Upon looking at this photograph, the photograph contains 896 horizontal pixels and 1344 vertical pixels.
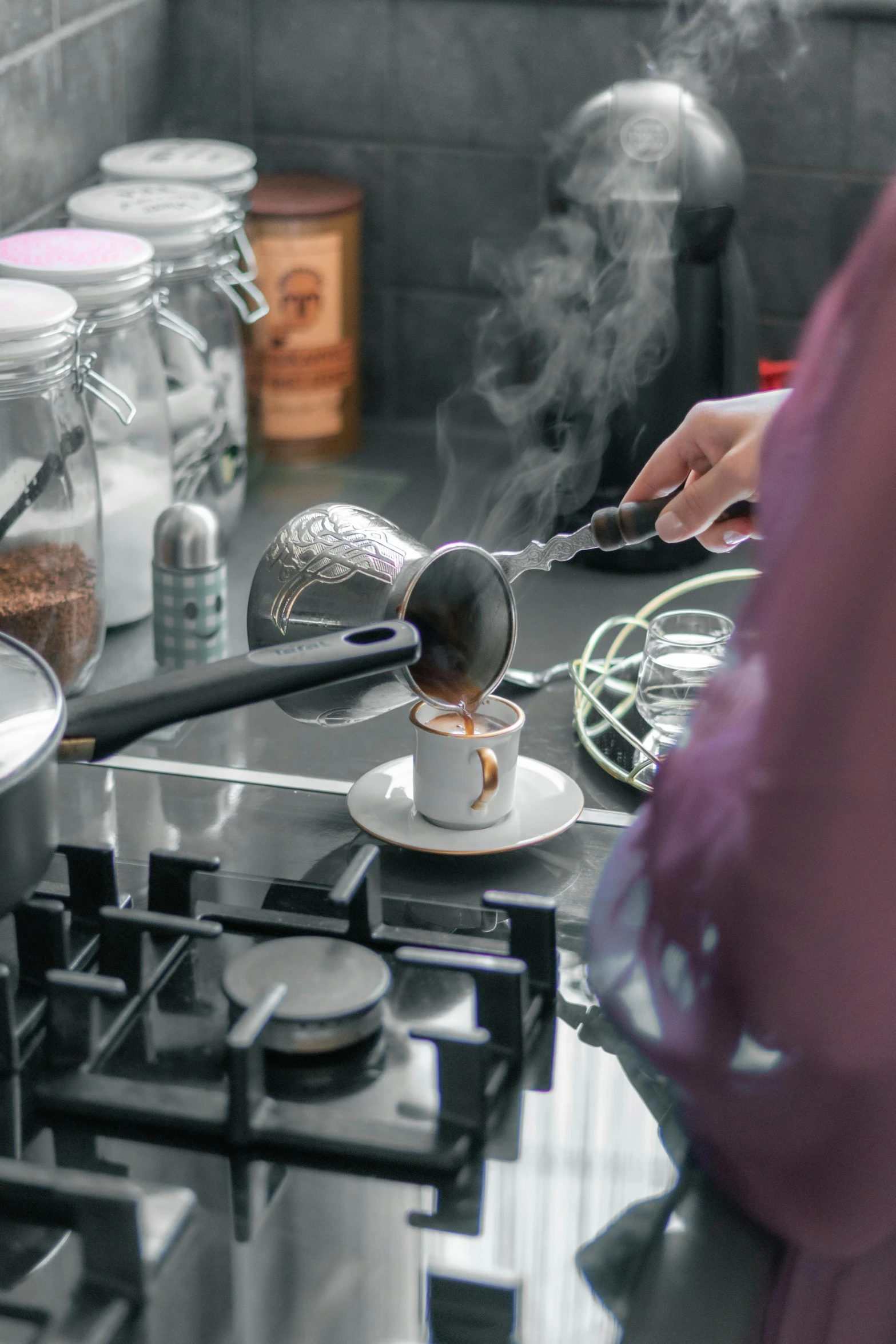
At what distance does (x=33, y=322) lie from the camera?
2.95ft

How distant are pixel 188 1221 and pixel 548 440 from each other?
32.6 inches

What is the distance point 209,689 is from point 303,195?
35.2 inches

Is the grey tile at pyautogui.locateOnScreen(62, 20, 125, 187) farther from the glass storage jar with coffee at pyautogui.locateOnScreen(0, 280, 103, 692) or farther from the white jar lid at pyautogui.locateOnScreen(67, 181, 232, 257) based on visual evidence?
the glass storage jar with coffee at pyautogui.locateOnScreen(0, 280, 103, 692)

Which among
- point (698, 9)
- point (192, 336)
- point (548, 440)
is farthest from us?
point (698, 9)

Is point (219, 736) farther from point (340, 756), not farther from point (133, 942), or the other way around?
point (133, 942)

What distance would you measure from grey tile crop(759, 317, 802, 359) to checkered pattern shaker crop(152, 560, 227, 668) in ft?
2.22

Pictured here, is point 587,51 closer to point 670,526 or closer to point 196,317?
point 196,317

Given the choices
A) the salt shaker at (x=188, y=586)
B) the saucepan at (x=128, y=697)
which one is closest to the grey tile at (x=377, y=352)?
the salt shaker at (x=188, y=586)

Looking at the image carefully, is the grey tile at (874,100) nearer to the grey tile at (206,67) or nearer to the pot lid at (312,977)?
the grey tile at (206,67)

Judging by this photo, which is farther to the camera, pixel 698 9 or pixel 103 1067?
pixel 698 9

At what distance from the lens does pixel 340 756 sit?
972 mm

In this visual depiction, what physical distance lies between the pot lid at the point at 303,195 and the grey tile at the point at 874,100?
1.50 feet

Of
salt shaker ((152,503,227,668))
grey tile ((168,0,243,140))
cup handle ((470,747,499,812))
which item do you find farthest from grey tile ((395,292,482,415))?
cup handle ((470,747,499,812))

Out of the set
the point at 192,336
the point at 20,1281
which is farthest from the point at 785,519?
the point at 192,336
